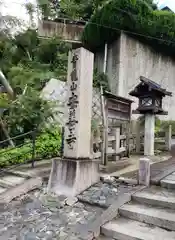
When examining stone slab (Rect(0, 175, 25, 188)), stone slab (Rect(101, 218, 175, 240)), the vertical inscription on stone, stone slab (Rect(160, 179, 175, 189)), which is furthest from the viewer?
stone slab (Rect(0, 175, 25, 188))

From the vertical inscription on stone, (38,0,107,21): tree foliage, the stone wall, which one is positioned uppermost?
(38,0,107,21): tree foliage

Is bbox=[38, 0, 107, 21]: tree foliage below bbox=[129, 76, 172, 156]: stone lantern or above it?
above

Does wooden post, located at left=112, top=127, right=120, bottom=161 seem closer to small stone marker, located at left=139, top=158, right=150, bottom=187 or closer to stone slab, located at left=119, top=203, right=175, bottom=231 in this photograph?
small stone marker, located at left=139, top=158, right=150, bottom=187

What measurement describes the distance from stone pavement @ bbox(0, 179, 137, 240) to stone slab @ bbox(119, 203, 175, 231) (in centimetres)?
36

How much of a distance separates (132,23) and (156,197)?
11.4 metres

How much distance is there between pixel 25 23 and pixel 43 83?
4964 mm

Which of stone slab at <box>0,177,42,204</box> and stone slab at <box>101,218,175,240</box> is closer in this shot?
stone slab at <box>101,218,175,240</box>

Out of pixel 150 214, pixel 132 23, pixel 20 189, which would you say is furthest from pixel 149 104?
pixel 132 23

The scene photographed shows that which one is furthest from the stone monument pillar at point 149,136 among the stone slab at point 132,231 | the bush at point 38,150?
the stone slab at point 132,231

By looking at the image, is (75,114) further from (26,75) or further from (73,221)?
(26,75)

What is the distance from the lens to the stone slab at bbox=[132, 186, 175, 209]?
4324 mm

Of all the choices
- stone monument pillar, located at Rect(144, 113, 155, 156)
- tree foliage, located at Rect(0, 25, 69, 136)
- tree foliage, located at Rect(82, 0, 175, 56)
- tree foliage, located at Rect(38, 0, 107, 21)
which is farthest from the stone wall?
stone monument pillar, located at Rect(144, 113, 155, 156)

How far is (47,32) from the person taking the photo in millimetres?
16531

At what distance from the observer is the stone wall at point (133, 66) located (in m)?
14.1
